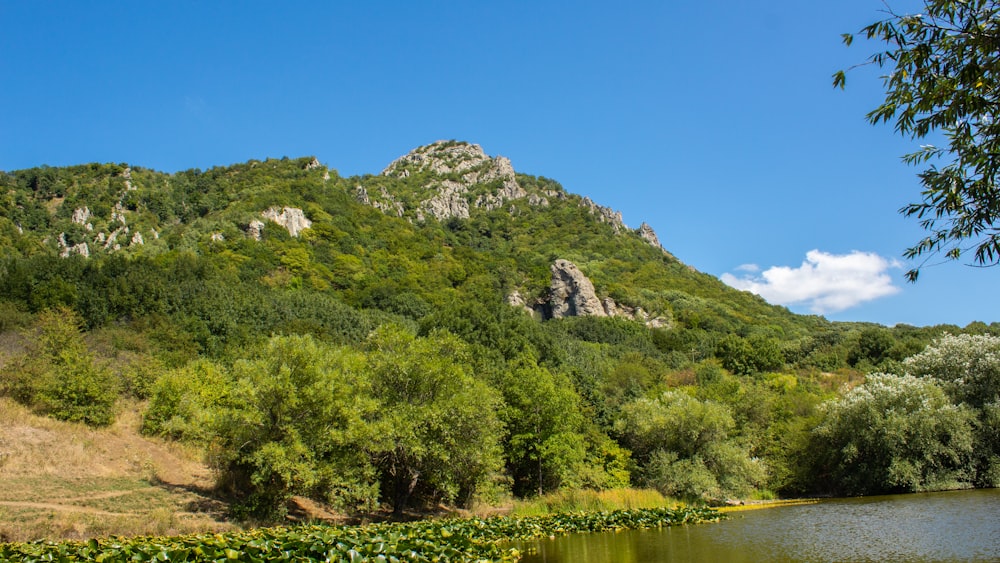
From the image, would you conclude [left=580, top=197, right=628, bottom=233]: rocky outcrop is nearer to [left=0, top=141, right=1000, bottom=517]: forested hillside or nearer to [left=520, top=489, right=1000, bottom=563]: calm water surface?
[left=0, top=141, right=1000, bottom=517]: forested hillside

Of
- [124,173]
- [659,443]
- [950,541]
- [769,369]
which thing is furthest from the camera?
[124,173]

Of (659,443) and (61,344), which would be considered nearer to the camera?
(61,344)

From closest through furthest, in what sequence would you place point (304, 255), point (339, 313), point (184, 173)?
point (339, 313) → point (304, 255) → point (184, 173)

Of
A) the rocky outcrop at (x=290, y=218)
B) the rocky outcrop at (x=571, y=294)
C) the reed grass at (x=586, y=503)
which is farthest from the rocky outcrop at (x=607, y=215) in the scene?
the reed grass at (x=586, y=503)

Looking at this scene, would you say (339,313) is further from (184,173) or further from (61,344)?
(184,173)

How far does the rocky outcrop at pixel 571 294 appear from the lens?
122m

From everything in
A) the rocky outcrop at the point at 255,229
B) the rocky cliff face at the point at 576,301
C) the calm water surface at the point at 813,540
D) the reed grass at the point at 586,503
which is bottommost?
the reed grass at the point at 586,503

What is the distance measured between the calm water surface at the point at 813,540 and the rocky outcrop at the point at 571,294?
95150mm

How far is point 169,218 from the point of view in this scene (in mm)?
→ 115250

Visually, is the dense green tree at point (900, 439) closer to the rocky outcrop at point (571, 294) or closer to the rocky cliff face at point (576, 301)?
the rocky cliff face at point (576, 301)

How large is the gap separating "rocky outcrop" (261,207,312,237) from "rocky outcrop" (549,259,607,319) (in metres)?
54.0

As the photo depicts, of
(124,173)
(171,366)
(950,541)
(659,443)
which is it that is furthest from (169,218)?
(950,541)

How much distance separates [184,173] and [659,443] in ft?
456

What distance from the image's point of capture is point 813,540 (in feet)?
60.0
